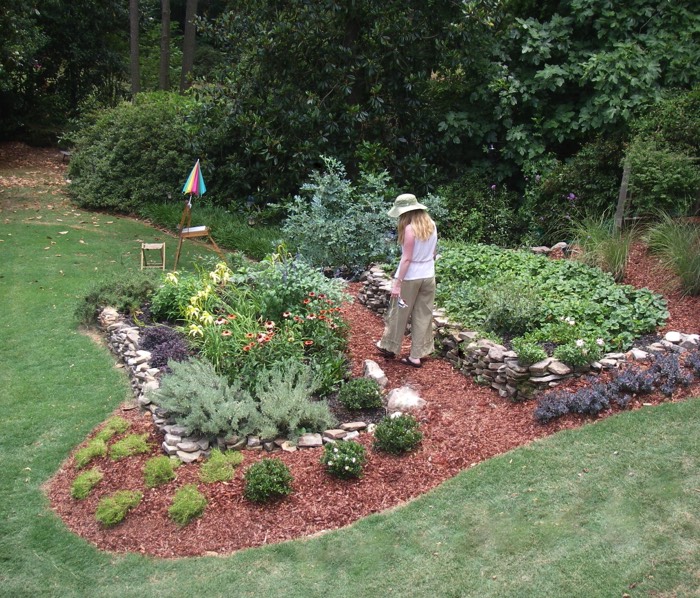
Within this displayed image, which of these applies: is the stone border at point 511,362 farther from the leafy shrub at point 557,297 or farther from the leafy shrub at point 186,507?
the leafy shrub at point 186,507

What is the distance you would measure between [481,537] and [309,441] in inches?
67.2

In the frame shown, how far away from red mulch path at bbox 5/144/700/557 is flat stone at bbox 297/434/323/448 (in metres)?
0.13

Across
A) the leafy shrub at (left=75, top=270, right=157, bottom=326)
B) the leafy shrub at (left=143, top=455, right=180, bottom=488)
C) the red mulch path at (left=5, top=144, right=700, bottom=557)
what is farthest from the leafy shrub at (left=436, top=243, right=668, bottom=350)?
the leafy shrub at (left=75, top=270, right=157, bottom=326)

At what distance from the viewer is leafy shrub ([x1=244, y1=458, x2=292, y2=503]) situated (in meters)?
5.11

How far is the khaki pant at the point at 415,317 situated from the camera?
6.91 meters

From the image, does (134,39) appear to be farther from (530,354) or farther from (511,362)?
(530,354)

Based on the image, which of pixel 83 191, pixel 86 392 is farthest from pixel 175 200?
pixel 86 392

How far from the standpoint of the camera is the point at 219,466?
17.9 feet

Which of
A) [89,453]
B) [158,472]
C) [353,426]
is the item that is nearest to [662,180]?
[353,426]

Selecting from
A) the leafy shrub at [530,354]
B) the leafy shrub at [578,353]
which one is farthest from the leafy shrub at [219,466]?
the leafy shrub at [578,353]

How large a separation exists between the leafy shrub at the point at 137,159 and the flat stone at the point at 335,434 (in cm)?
921

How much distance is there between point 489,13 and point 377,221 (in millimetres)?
4674

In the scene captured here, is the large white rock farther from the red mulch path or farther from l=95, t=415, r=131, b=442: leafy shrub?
l=95, t=415, r=131, b=442: leafy shrub

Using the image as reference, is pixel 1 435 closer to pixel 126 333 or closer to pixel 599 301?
pixel 126 333
